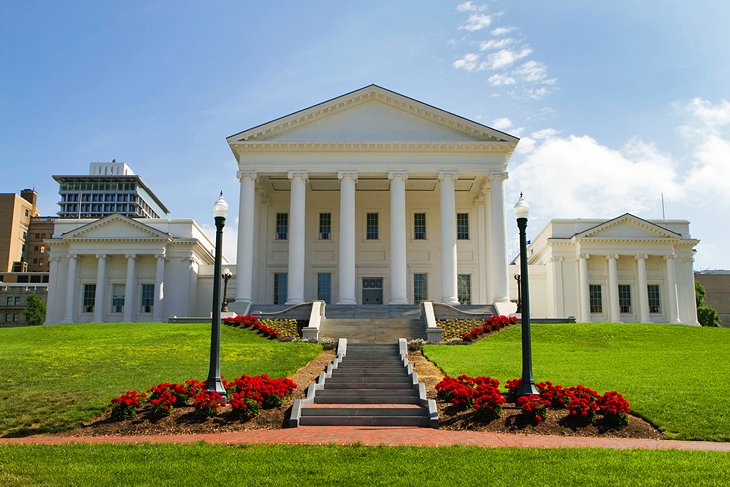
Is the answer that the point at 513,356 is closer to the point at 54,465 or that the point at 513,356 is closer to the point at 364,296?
the point at 54,465

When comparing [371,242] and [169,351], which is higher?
[371,242]

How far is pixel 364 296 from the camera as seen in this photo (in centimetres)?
4956

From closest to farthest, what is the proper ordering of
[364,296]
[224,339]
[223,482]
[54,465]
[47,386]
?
[223,482], [54,465], [47,386], [224,339], [364,296]

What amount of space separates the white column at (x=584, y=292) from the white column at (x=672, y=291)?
246 inches

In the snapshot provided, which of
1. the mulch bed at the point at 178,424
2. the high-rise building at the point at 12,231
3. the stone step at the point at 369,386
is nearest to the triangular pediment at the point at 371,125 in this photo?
the stone step at the point at 369,386

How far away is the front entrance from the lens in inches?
1948

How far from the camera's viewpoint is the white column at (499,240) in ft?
139

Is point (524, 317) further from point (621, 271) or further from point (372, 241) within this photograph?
point (621, 271)

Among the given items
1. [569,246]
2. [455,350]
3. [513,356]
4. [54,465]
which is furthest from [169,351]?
[569,246]

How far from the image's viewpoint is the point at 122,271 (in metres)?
52.7

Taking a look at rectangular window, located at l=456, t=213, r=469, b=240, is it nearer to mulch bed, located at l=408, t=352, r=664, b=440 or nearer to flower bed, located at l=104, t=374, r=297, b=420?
mulch bed, located at l=408, t=352, r=664, b=440

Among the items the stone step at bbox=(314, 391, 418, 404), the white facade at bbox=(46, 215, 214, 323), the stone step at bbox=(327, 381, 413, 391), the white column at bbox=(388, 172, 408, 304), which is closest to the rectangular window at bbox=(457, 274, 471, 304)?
the white column at bbox=(388, 172, 408, 304)

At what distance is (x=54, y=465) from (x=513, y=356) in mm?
18252

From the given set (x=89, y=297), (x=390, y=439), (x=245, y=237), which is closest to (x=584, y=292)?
(x=245, y=237)
